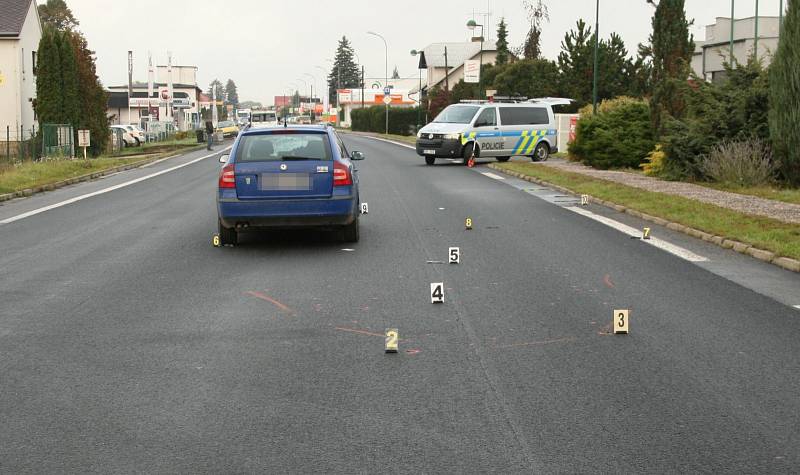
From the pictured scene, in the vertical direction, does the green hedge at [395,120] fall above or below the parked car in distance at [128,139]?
above

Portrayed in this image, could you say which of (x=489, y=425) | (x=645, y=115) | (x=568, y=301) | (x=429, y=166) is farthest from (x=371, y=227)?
(x=429, y=166)

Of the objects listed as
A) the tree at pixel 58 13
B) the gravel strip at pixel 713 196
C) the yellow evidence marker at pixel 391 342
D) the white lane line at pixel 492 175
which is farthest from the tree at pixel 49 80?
the tree at pixel 58 13

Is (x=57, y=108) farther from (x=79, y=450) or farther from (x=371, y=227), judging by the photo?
(x=79, y=450)

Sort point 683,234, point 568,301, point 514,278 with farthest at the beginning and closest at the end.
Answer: point 683,234
point 514,278
point 568,301

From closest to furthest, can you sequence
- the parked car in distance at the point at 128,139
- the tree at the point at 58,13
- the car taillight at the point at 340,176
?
1. the car taillight at the point at 340,176
2. the parked car in distance at the point at 128,139
3. the tree at the point at 58,13

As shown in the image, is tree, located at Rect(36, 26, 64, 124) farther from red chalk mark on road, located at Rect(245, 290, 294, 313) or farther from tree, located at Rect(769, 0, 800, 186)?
red chalk mark on road, located at Rect(245, 290, 294, 313)

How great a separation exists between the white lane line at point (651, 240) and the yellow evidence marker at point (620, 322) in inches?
162

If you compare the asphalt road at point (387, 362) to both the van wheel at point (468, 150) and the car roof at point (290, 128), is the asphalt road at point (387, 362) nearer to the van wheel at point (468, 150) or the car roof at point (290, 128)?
the car roof at point (290, 128)

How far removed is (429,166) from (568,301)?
23.5m

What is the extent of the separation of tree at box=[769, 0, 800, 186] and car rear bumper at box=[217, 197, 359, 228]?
1054 centimetres

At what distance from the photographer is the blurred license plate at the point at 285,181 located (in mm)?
11969

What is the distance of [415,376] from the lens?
6172 mm

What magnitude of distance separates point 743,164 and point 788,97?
66.1 inches

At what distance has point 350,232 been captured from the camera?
1259cm
